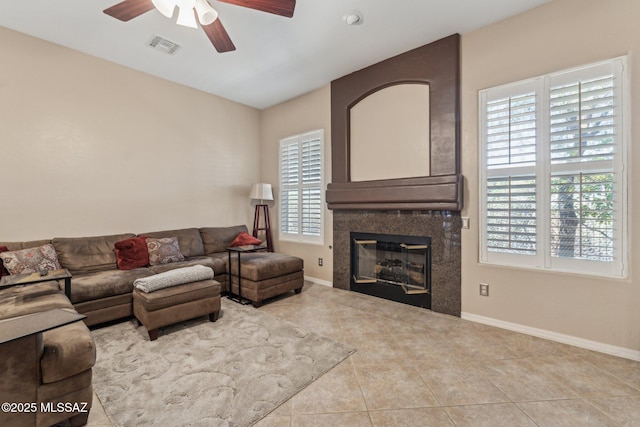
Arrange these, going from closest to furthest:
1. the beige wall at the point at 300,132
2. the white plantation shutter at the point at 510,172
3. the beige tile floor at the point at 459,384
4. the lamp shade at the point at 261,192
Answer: the beige tile floor at the point at 459,384, the white plantation shutter at the point at 510,172, the beige wall at the point at 300,132, the lamp shade at the point at 261,192

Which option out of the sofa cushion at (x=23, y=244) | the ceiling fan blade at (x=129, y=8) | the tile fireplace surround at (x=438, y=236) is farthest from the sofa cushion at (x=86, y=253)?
the tile fireplace surround at (x=438, y=236)

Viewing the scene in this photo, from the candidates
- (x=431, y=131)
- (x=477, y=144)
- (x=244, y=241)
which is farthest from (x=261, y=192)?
(x=477, y=144)

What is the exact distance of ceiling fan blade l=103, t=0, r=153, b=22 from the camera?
2.13 m

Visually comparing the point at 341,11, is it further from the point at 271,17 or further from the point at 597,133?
the point at 597,133

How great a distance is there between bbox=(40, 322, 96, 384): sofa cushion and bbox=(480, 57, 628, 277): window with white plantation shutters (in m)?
3.41

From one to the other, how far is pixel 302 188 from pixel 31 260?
133 inches

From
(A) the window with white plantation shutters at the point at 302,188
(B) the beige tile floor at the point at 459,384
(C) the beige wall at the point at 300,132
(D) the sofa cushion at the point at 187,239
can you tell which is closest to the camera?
(B) the beige tile floor at the point at 459,384

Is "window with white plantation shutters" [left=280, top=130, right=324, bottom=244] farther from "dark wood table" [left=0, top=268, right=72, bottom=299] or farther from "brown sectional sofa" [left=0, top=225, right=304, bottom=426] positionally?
"dark wood table" [left=0, top=268, right=72, bottom=299]

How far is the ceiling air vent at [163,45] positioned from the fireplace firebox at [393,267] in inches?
129

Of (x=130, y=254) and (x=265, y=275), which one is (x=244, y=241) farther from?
Result: (x=130, y=254)

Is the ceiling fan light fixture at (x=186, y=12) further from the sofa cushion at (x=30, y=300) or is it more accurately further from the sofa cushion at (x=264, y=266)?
the sofa cushion at (x=264, y=266)

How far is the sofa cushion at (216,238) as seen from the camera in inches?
174

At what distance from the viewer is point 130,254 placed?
342 centimetres

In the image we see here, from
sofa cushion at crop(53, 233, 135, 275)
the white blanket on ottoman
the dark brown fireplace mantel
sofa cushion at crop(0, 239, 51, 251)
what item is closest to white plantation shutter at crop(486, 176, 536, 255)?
the dark brown fireplace mantel
